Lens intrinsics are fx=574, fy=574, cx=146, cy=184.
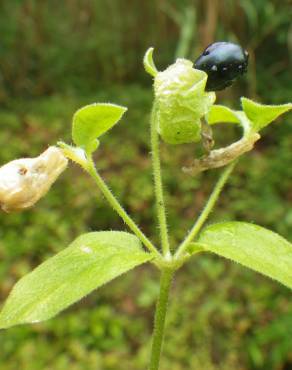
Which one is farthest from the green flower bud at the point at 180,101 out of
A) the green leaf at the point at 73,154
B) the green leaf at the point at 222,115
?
the green leaf at the point at 222,115

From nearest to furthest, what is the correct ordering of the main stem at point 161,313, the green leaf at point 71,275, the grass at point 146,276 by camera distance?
the green leaf at point 71,275 < the main stem at point 161,313 < the grass at point 146,276

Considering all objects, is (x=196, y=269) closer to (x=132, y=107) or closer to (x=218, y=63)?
(x=132, y=107)

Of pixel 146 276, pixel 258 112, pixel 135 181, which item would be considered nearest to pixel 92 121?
pixel 258 112

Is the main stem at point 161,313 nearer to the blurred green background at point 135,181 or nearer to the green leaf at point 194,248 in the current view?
the green leaf at point 194,248

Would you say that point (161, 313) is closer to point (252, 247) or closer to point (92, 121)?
point (252, 247)

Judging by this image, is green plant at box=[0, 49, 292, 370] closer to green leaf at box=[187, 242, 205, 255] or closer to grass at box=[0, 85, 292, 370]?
green leaf at box=[187, 242, 205, 255]

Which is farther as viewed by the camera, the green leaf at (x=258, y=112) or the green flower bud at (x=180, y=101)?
the green leaf at (x=258, y=112)

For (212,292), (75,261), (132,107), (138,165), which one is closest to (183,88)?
(75,261)
